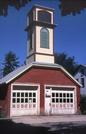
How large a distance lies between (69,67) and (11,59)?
73.4 inches

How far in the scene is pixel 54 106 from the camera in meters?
10.1

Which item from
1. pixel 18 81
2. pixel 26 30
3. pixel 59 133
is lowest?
pixel 59 133

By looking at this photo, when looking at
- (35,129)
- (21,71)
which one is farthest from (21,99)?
(35,129)

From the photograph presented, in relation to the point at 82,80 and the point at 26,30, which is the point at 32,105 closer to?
the point at 82,80

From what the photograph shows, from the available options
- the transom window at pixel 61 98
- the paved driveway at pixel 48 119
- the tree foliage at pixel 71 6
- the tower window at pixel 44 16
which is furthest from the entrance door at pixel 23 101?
the tree foliage at pixel 71 6

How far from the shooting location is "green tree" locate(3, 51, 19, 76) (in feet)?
25.9

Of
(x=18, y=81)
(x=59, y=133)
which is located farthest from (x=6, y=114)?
(x=59, y=133)

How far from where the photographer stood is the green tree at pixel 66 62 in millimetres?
8930

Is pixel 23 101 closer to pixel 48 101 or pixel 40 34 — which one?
pixel 48 101

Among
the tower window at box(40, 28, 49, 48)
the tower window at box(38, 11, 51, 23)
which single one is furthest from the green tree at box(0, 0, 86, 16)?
the tower window at box(40, 28, 49, 48)

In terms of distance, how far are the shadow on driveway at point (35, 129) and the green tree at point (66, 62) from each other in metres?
1.55

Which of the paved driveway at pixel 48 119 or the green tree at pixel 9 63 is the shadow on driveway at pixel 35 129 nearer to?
the paved driveway at pixel 48 119

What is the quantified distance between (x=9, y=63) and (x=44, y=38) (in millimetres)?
1525

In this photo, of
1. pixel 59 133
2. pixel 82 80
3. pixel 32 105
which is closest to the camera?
pixel 59 133
